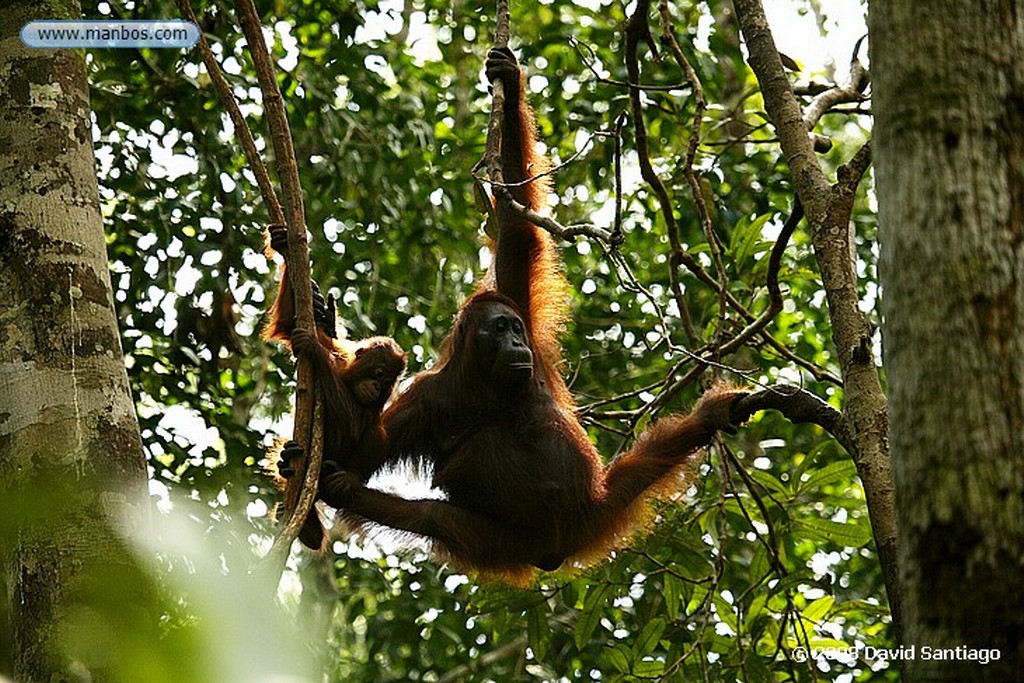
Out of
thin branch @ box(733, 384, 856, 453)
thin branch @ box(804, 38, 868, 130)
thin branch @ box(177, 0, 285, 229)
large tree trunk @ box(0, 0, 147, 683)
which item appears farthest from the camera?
thin branch @ box(804, 38, 868, 130)

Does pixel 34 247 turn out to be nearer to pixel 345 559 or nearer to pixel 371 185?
pixel 371 185

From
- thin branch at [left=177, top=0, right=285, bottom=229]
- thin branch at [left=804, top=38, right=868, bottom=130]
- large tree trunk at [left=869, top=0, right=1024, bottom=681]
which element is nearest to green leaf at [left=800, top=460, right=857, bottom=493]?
thin branch at [left=804, top=38, right=868, bottom=130]

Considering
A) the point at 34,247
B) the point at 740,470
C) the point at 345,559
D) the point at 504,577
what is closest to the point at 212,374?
the point at 345,559

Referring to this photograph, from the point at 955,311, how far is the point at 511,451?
3335 mm

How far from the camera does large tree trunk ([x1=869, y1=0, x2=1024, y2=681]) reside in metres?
1.49

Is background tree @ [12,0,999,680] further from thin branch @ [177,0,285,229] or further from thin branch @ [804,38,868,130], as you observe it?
thin branch @ [177,0,285,229]

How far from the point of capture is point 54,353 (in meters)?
2.77

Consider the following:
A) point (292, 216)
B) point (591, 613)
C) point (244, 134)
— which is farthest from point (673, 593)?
point (244, 134)

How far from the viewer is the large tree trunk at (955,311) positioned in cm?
149

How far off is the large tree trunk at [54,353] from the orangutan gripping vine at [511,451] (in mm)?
1819

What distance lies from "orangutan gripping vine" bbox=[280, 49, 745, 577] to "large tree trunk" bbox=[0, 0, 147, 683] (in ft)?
5.97

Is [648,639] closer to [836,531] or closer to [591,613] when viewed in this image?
[591,613]

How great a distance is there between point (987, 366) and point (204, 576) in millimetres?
1101

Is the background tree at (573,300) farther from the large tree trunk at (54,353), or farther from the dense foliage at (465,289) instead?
the large tree trunk at (54,353)
